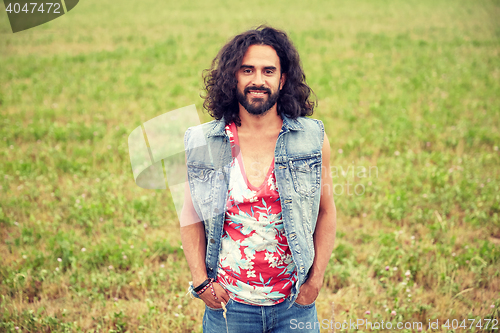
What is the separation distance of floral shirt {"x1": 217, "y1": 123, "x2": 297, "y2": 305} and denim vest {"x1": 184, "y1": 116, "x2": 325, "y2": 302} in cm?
6

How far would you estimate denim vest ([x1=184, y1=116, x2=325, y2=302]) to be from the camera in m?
2.12

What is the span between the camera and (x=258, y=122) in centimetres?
227

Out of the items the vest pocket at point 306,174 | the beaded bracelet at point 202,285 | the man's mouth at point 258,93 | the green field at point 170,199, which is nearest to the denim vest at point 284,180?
the vest pocket at point 306,174

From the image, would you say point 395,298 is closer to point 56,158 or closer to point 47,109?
point 56,158

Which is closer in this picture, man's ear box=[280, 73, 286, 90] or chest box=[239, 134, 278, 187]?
chest box=[239, 134, 278, 187]

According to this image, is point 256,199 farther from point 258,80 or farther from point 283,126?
point 258,80

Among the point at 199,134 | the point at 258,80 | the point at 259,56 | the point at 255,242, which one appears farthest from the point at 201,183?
the point at 259,56

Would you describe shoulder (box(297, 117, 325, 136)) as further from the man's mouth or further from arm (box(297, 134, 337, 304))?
the man's mouth

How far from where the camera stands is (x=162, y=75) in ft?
35.2

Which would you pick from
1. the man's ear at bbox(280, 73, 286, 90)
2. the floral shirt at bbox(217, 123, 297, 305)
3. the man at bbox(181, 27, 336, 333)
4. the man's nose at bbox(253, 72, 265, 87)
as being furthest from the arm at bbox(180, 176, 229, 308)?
the man's ear at bbox(280, 73, 286, 90)

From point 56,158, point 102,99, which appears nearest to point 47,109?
point 102,99

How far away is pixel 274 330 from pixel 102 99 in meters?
8.05

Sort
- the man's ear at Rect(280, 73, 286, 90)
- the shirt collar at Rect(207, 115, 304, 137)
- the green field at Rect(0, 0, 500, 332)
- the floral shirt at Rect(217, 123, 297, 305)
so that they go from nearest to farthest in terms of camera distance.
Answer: the floral shirt at Rect(217, 123, 297, 305), the shirt collar at Rect(207, 115, 304, 137), the man's ear at Rect(280, 73, 286, 90), the green field at Rect(0, 0, 500, 332)

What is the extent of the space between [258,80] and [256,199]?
0.72 meters
